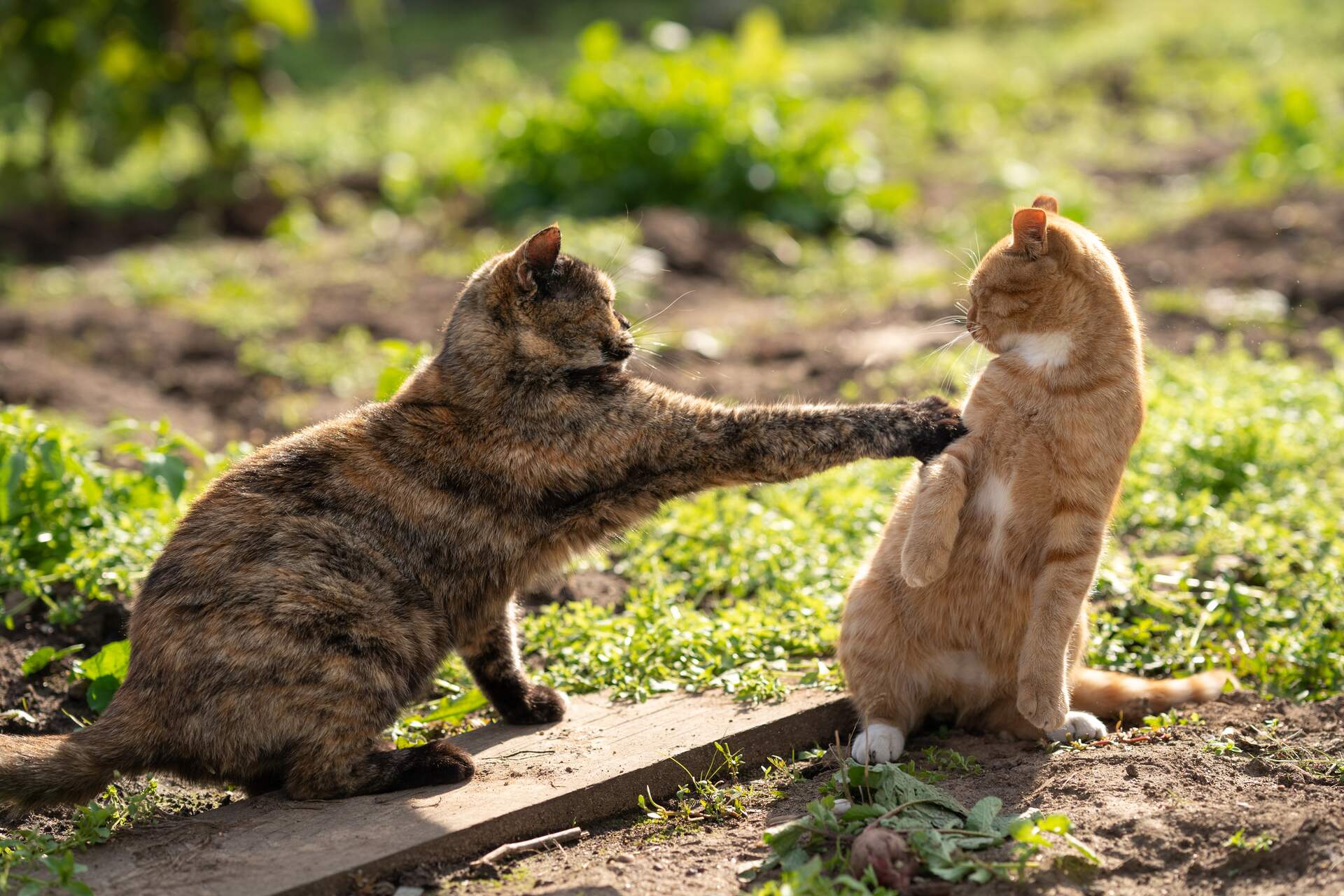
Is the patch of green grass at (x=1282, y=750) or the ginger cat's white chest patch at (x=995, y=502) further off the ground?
the ginger cat's white chest patch at (x=995, y=502)

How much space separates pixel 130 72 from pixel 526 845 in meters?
9.43

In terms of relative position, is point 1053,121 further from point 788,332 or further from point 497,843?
Answer: point 497,843

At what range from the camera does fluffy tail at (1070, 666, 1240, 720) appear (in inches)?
158

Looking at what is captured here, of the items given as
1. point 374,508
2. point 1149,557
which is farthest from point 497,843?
point 1149,557

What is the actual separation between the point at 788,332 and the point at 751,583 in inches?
133

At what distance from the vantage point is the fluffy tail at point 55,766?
336 centimetres

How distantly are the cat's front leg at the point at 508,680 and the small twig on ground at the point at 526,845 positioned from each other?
1.96 ft

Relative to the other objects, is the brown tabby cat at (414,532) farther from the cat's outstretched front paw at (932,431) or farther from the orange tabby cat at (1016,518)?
the orange tabby cat at (1016,518)

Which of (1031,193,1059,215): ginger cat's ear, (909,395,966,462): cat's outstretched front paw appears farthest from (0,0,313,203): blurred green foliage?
(909,395,966,462): cat's outstretched front paw

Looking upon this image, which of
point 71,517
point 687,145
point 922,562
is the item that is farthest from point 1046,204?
point 687,145

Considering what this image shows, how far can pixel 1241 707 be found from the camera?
407 cm

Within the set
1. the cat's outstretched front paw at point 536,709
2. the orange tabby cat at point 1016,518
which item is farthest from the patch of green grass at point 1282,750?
the cat's outstretched front paw at point 536,709

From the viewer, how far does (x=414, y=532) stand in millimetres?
3787

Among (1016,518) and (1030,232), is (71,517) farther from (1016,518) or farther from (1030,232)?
(1030,232)
